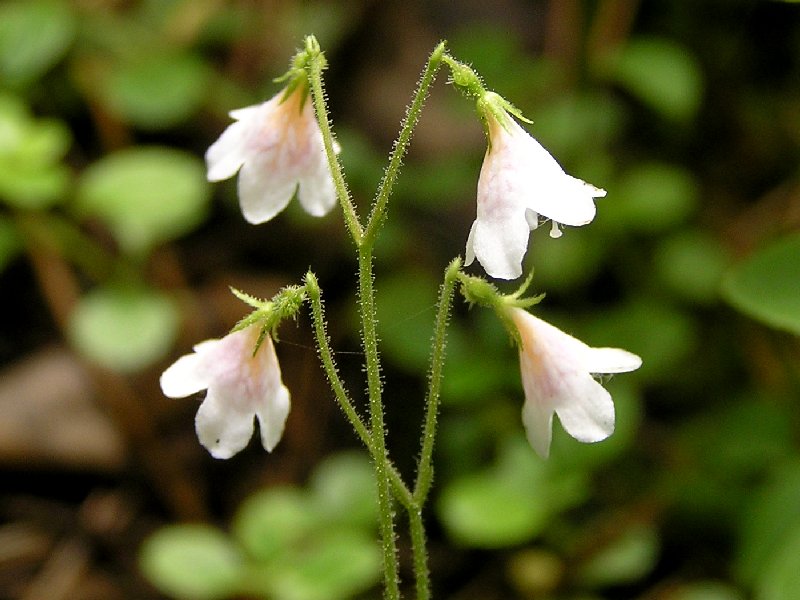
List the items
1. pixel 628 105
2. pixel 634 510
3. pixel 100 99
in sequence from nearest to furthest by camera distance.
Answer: pixel 634 510
pixel 100 99
pixel 628 105

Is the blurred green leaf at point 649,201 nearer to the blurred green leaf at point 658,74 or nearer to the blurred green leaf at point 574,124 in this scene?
the blurred green leaf at point 574,124

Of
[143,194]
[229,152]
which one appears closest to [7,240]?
[143,194]

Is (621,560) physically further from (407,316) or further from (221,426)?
(221,426)

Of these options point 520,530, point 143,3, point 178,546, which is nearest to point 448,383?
point 520,530

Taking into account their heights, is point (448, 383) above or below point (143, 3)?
below

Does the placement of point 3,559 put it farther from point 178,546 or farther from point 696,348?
point 696,348

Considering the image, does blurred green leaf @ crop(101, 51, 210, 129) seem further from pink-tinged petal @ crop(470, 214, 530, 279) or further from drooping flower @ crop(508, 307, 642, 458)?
pink-tinged petal @ crop(470, 214, 530, 279)

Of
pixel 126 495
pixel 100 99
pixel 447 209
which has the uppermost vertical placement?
pixel 100 99
